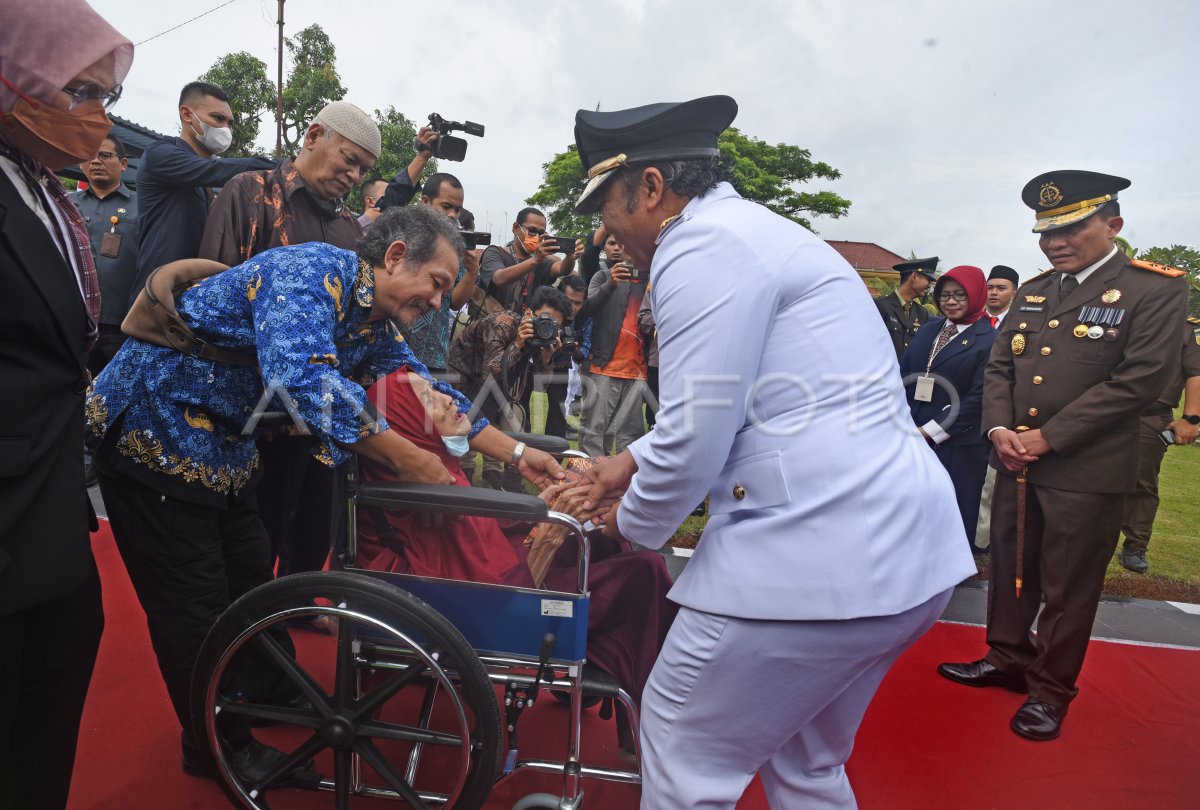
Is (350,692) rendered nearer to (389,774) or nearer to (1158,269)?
(389,774)

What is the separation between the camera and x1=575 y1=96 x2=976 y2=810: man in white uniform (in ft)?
3.93

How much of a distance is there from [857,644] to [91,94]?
1596 millimetres

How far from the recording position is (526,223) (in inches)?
193

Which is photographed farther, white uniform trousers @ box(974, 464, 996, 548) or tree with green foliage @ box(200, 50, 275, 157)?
tree with green foliage @ box(200, 50, 275, 157)

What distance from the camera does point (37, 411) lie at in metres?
1.16

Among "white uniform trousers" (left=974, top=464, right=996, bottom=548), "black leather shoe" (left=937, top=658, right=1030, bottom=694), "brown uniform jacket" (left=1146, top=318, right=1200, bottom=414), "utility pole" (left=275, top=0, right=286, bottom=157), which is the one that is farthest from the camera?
"utility pole" (left=275, top=0, right=286, bottom=157)

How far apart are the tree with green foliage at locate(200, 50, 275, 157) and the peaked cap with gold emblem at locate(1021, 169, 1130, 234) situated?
19.8 meters

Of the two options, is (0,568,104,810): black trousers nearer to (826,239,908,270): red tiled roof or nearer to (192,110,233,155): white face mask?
(192,110,233,155): white face mask

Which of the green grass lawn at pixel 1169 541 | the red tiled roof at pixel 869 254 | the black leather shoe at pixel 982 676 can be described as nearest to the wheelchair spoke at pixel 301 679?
the black leather shoe at pixel 982 676

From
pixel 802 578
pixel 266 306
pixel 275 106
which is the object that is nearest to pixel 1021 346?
pixel 802 578

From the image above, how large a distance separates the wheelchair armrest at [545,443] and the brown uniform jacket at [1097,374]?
1716 millimetres

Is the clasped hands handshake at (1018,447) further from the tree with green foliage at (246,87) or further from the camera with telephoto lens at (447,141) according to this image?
the tree with green foliage at (246,87)

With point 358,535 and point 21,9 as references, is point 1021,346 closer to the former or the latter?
point 358,535

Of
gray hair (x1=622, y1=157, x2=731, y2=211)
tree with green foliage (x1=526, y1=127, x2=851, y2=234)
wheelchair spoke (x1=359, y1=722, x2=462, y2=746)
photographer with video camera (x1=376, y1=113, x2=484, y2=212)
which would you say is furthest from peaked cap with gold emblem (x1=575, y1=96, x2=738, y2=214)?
tree with green foliage (x1=526, y1=127, x2=851, y2=234)
